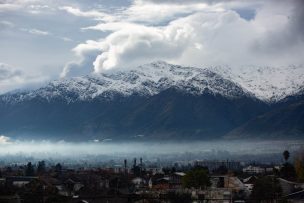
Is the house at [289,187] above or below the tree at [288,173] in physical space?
below

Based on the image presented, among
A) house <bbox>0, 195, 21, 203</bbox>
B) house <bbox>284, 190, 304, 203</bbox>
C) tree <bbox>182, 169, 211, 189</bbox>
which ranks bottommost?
house <bbox>284, 190, 304, 203</bbox>

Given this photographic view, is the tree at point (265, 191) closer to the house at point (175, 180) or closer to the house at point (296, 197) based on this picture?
the house at point (296, 197)

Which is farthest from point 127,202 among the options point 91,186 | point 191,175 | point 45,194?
point 91,186

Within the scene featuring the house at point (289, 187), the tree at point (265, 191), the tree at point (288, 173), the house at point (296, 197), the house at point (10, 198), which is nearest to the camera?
the house at point (10, 198)

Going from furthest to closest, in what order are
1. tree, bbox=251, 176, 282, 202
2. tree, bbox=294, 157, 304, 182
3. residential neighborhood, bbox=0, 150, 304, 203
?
tree, bbox=294, 157, 304, 182 → tree, bbox=251, 176, 282, 202 → residential neighborhood, bbox=0, 150, 304, 203

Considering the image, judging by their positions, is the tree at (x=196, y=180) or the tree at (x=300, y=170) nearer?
the tree at (x=196, y=180)

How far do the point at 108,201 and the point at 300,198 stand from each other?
19099 mm

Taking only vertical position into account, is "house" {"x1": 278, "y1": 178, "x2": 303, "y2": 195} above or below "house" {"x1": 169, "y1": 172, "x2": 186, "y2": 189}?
below

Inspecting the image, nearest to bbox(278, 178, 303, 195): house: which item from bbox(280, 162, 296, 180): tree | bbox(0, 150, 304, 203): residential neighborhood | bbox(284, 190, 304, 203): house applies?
bbox(0, 150, 304, 203): residential neighborhood

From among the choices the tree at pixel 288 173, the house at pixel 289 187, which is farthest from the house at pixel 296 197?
the tree at pixel 288 173

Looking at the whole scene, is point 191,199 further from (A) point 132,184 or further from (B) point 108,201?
(A) point 132,184

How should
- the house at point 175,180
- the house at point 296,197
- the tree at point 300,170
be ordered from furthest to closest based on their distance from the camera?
the house at point 175,180
the tree at point 300,170
the house at point 296,197

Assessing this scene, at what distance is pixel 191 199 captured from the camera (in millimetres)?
73438

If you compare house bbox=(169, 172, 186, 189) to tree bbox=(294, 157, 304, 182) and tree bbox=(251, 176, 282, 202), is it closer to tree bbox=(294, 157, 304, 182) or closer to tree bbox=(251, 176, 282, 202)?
tree bbox=(294, 157, 304, 182)
